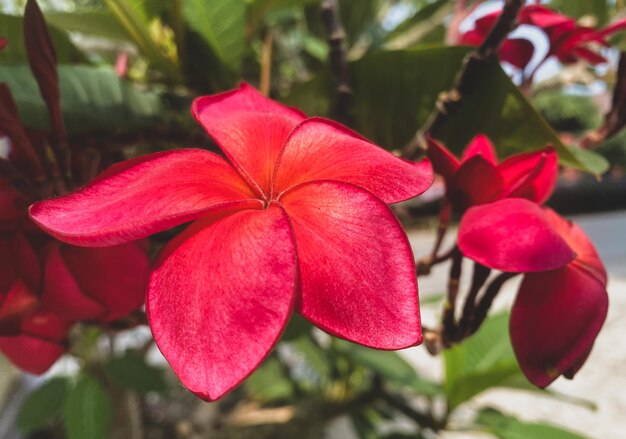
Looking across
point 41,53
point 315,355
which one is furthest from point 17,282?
point 315,355

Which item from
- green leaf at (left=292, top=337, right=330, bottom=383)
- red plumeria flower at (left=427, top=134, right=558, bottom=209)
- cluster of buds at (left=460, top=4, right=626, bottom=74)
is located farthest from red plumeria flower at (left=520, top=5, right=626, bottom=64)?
green leaf at (left=292, top=337, right=330, bottom=383)

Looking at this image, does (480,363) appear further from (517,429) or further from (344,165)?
(344,165)

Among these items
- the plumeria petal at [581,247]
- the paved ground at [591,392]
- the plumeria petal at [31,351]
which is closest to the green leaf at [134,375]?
the plumeria petal at [31,351]

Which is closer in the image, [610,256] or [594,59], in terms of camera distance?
[594,59]

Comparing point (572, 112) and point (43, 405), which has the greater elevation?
point (43, 405)

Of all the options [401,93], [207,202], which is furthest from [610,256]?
[207,202]

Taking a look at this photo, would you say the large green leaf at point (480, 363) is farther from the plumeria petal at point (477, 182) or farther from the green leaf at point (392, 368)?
the plumeria petal at point (477, 182)

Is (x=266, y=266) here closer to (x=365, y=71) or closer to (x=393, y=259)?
(x=393, y=259)
